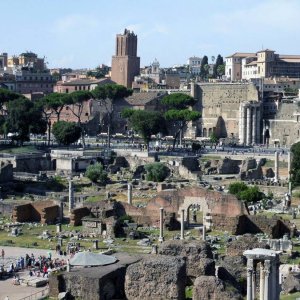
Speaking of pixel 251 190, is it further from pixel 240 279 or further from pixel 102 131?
pixel 102 131

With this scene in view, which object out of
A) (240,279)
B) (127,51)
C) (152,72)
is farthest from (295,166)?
(152,72)

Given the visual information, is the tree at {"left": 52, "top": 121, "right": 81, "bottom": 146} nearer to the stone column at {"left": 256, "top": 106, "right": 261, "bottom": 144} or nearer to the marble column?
the stone column at {"left": 256, "top": 106, "right": 261, "bottom": 144}

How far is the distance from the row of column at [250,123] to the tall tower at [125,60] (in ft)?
111

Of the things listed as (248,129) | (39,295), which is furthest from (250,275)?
(248,129)

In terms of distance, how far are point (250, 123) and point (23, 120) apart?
24.5 metres

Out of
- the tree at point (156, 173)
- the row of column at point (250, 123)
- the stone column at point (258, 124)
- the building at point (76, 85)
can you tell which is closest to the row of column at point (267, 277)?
the tree at point (156, 173)

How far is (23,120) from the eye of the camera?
72188 mm

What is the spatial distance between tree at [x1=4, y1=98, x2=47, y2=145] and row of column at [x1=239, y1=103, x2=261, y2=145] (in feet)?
70.7

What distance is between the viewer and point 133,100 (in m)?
94.8

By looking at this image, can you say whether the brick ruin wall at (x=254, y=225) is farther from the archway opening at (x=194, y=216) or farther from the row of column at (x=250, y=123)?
the row of column at (x=250, y=123)

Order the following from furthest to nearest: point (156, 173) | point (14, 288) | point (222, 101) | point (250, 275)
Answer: point (222, 101), point (156, 173), point (14, 288), point (250, 275)

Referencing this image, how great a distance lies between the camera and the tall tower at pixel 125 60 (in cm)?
11425

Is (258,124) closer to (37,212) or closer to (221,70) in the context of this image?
(37,212)

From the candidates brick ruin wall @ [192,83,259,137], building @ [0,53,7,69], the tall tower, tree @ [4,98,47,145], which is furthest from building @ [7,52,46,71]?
tree @ [4,98,47,145]
